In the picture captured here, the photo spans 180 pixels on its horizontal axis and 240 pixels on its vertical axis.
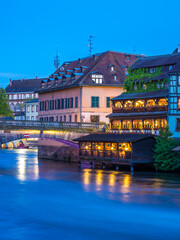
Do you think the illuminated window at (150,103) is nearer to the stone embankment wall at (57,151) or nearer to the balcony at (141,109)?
the balcony at (141,109)

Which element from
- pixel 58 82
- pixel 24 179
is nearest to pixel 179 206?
pixel 24 179

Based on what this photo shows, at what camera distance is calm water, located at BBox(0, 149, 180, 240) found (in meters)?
31.4

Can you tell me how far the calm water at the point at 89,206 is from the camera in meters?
31.4

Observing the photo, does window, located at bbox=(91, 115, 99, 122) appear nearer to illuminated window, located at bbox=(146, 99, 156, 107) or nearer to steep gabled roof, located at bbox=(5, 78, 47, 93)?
illuminated window, located at bbox=(146, 99, 156, 107)

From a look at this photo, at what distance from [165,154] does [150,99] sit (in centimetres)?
1565

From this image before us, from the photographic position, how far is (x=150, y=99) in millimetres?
76500

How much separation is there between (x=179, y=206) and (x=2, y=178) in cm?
2384

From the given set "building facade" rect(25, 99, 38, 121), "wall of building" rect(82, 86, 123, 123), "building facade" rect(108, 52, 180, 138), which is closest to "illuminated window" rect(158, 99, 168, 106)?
"building facade" rect(108, 52, 180, 138)

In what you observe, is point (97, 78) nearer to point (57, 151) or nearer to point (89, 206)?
point (57, 151)

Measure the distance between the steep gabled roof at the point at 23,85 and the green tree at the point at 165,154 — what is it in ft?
393

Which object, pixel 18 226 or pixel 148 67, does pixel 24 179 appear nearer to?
pixel 18 226

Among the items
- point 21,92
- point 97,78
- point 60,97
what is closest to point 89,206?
point 97,78

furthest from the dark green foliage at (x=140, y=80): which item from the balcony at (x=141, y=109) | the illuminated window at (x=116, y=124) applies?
the illuminated window at (x=116, y=124)

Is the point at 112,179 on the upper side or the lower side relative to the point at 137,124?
lower
